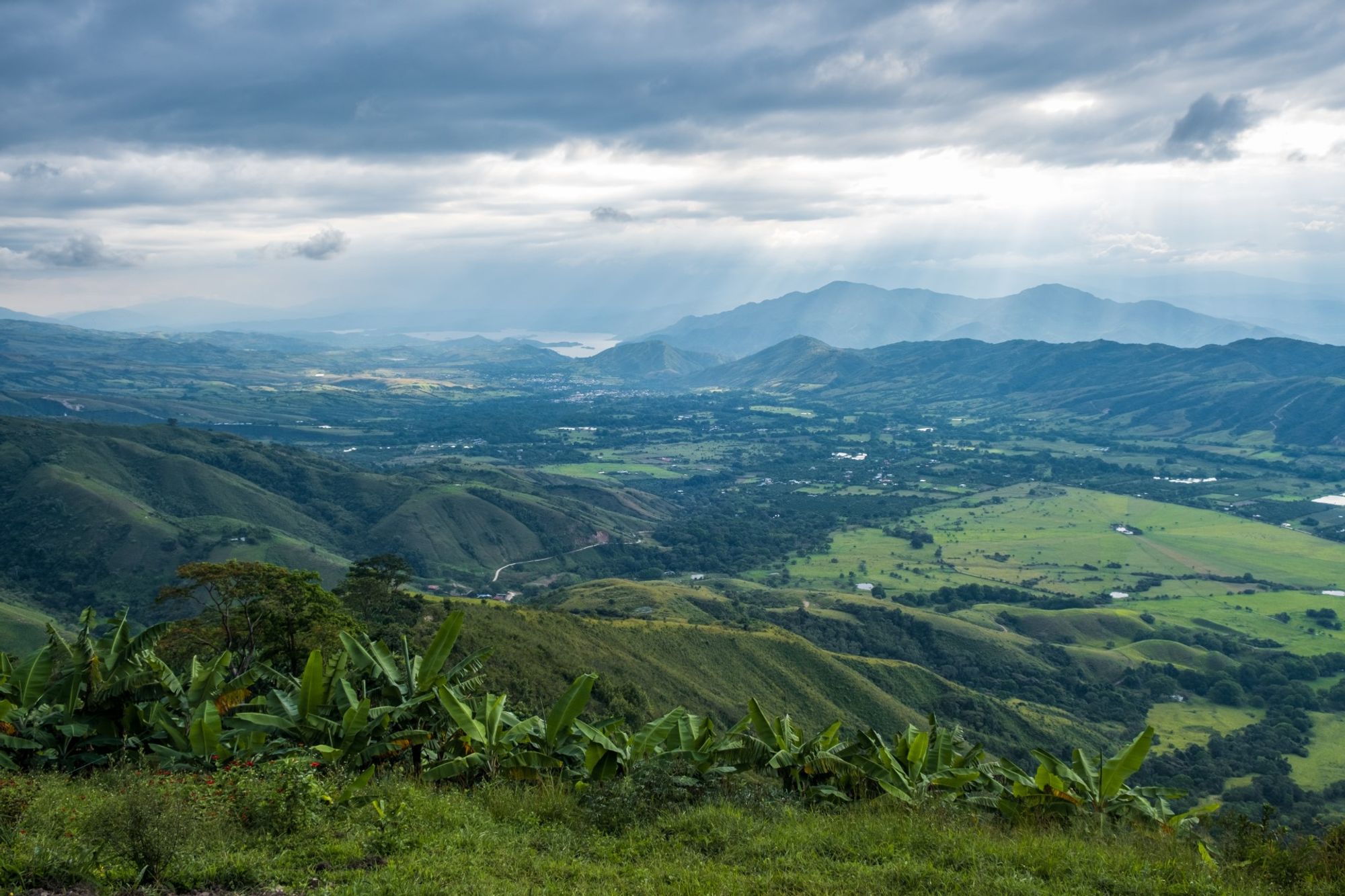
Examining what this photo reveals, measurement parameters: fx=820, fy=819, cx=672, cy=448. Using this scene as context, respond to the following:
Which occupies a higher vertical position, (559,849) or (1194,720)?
(559,849)

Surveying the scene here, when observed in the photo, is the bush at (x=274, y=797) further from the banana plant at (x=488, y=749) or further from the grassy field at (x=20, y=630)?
the grassy field at (x=20, y=630)

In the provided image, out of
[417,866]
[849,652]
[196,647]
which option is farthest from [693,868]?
[849,652]

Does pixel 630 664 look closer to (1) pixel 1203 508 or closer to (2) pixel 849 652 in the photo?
(2) pixel 849 652

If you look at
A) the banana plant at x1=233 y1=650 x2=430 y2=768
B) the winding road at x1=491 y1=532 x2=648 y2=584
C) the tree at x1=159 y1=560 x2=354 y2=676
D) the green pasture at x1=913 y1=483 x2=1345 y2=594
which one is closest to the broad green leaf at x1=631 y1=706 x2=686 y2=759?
the banana plant at x1=233 y1=650 x2=430 y2=768

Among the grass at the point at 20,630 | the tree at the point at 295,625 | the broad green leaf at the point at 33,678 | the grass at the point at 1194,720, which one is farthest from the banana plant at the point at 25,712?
the grass at the point at 1194,720

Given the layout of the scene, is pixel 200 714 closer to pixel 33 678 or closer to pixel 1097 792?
pixel 33 678

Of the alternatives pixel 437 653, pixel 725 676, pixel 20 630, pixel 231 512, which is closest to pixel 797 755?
pixel 437 653

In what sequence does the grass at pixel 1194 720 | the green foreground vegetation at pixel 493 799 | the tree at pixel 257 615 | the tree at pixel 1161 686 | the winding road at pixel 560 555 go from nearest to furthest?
the green foreground vegetation at pixel 493 799, the tree at pixel 257 615, the grass at pixel 1194 720, the tree at pixel 1161 686, the winding road at pixel 560 555

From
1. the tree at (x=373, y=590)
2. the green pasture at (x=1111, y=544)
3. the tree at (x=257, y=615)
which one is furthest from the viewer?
the green pasture at (x=1111, y=544)
